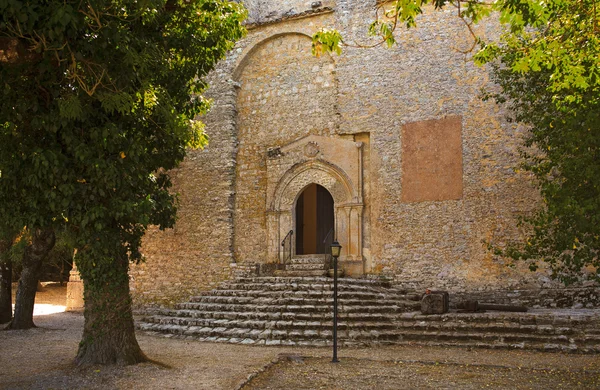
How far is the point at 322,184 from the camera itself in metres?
14.2

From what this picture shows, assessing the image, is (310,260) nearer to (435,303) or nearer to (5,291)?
(435,303)

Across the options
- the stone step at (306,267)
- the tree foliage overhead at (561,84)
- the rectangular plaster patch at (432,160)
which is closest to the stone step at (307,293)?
the stone step at (306,267)

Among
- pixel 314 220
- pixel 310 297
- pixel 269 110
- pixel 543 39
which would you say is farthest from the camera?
pixel 314 220

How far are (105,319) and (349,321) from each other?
4832mm

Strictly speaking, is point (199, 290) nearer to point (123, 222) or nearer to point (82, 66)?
point (123, 222)

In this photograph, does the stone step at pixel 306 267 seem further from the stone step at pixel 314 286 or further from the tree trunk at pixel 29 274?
the tree trunk at pixel 29 274

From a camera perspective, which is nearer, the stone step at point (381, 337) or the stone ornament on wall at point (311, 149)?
the stone step at point (381, 337)

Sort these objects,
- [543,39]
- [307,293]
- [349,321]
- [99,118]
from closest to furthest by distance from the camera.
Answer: [543,39]
[99,118]
[349,321]
[307,293]

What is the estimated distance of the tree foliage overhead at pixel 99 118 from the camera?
19.9ft

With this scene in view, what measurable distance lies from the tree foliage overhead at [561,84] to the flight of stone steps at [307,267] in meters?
4.99

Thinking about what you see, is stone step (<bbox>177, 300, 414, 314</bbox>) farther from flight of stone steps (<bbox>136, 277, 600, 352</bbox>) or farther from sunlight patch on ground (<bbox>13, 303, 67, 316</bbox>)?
sunlight patch on ground (<bbox>13, 303, 67, 316</bbox>)

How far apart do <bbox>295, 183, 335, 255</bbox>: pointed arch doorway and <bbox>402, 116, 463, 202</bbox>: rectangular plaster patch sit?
253cm

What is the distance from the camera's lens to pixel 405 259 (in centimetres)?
1286

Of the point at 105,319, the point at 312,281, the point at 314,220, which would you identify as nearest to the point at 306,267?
the point at 312,281
